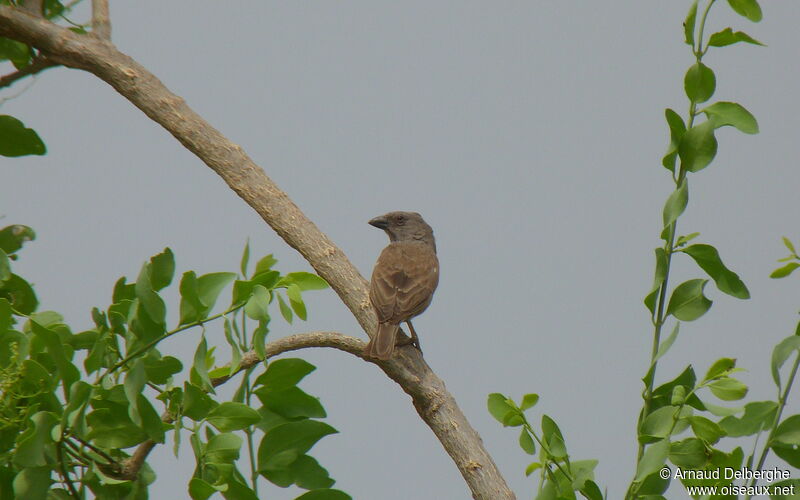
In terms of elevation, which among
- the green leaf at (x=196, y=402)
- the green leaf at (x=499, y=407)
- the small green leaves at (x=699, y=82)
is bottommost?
the green leaf at (x=499, y=407)

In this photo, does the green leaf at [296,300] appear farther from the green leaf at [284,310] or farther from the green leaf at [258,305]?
the green leaf at [258,305]

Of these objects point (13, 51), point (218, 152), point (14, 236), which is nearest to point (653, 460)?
point (14, 236)

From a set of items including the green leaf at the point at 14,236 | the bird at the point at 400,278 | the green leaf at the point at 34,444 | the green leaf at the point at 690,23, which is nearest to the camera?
the green leaf at the point at 34,444

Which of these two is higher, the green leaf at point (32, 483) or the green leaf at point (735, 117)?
the green leaf at point (735, 117)

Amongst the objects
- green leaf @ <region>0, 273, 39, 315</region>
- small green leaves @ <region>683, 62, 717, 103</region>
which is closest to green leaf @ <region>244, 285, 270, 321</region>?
green leaf @ <region>0, 273, 39, 315</region>

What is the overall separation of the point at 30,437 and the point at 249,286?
0.53 metres

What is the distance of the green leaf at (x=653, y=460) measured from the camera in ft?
5.66

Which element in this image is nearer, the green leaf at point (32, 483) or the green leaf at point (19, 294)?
the green leaf at point (32, 483)

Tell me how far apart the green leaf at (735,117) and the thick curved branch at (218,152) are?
196 centimetres

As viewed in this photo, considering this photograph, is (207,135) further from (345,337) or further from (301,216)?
(345,337)

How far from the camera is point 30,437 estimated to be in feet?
5.58

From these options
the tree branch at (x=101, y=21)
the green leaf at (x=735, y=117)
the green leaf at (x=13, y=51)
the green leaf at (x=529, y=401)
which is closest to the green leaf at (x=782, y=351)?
the green leaf at (x=735, y=117)

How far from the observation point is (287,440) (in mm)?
2158

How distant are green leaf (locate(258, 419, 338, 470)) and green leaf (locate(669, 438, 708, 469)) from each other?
0.78 m
